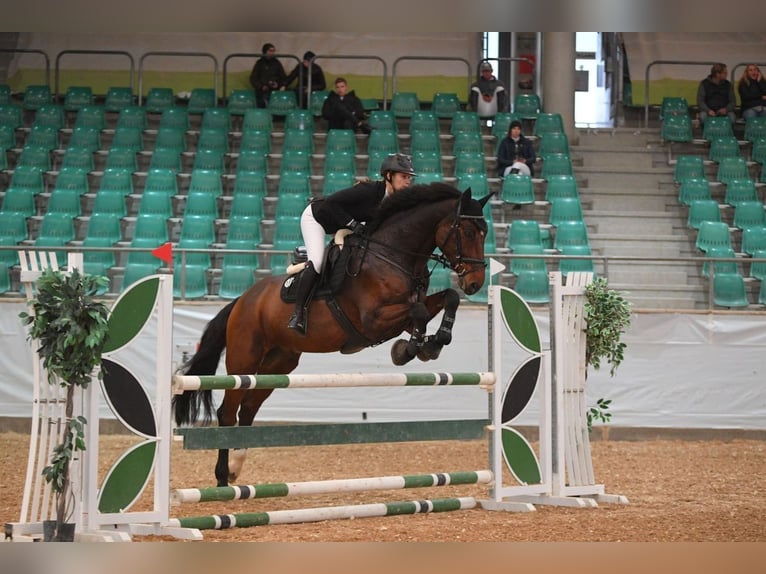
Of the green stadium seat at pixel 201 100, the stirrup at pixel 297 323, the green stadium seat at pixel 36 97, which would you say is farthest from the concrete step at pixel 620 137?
the stirrup at pixel 297 323

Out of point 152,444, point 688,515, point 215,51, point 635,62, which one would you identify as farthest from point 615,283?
point 215,51

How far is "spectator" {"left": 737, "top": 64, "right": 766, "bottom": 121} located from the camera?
12.4 meters

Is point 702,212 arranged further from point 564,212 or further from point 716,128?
point 716,128

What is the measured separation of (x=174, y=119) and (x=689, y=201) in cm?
608

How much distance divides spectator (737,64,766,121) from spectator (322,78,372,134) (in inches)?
184

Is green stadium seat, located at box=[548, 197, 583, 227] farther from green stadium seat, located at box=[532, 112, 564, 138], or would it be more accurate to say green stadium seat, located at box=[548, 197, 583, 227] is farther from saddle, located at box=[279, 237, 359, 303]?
saddle, located at box=[279, 237, 359, 303]

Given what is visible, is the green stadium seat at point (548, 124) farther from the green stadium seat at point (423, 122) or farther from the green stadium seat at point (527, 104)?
the green stadium seat at point (423, 122)

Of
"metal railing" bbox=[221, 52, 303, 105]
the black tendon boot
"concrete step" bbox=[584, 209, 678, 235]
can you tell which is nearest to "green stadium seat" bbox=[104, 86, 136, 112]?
"metal railing" bbox=[221, 52, 303, 105]

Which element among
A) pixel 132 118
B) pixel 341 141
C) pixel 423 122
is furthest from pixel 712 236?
pixel 132 118

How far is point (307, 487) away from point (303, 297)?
1.25 m

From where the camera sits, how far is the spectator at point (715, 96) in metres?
12.4

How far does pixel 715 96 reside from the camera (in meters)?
12.5

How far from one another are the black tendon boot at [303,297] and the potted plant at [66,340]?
1612mm

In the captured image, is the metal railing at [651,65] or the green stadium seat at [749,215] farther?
the metal railing at [651,65]
